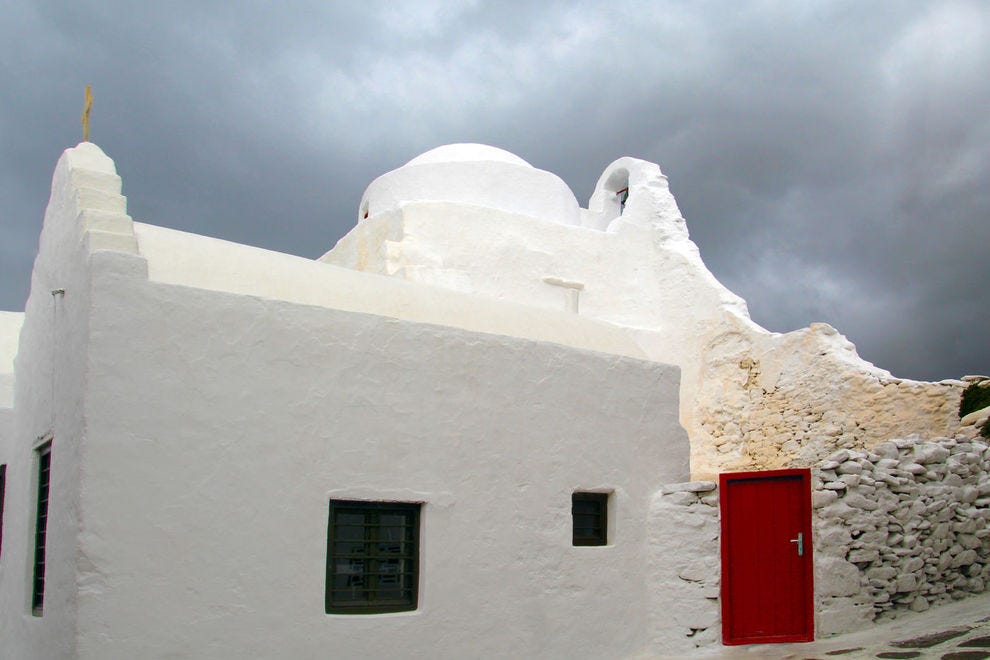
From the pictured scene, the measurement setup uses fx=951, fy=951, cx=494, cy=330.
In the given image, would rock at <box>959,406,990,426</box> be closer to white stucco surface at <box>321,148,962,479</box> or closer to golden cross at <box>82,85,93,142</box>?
white stucco surface at <box>321,148,962,479</box>

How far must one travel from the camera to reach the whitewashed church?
6.09 m

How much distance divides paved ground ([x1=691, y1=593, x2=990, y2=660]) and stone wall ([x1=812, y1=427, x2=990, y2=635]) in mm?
143

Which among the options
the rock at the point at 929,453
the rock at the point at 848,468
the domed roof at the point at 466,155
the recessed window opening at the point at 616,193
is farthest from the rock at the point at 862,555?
the recessed window opening at the point at 616,193

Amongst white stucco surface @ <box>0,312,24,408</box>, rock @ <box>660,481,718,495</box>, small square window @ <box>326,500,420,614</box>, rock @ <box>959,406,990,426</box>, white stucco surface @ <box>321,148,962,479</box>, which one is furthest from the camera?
white stucco surface @ <box>321,148,962,479</box>

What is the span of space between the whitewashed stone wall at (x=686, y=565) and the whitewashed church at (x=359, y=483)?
2 centimetres

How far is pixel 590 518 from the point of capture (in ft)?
27.8

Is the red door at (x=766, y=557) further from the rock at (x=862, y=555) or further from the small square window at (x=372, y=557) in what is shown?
the small square window at (x=372, y=557)

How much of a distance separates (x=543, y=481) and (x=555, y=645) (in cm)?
133

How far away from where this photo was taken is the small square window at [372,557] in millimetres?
6848

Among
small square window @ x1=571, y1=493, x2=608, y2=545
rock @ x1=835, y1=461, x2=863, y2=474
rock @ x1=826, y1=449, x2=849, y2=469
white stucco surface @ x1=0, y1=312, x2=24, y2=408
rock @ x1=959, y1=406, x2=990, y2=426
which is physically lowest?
small square window @ x1=571, y1=493, x2=608, y2=545

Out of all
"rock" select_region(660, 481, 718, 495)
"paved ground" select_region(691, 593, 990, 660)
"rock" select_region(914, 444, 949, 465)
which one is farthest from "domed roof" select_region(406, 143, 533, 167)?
"paved ground" select_region(691, 593, 990, 660)

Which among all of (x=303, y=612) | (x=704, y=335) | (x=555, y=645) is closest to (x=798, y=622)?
(x=555, y=645)

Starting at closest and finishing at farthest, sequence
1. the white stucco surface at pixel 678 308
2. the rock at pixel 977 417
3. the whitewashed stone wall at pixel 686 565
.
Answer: the whitewashed stone wall at pixel 686 565, the rock at pixel 977 417, the white stucco surface at pixel 678 308

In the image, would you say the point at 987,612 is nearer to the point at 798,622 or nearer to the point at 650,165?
the point at 798,622
